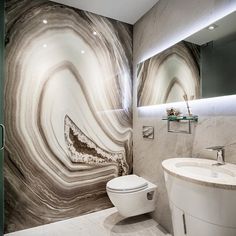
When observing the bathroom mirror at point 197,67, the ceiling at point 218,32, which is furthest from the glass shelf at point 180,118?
the ceiling at point 218,32

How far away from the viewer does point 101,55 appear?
2.29 metres

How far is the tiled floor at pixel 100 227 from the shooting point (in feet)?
5.96

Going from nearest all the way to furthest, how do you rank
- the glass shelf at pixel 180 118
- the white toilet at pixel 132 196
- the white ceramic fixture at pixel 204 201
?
the white ceramic fixture at pixel 204 201
the glass shelf at pixel 180 118
the white toilet at pixel 132 196

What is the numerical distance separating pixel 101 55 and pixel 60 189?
5.59ft

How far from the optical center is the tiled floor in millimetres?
1816

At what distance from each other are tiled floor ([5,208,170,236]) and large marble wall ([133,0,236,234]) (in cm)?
17

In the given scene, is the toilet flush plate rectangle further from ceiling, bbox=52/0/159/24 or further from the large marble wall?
ceiling, bbox=52/0/159/24

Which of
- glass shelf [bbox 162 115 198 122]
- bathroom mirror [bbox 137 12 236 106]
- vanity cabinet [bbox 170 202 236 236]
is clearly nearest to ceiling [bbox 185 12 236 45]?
bathroom mirror [bbox 137 12 236 106]

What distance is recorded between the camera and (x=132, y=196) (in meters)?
1.77

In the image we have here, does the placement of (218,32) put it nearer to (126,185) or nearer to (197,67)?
(197,67)

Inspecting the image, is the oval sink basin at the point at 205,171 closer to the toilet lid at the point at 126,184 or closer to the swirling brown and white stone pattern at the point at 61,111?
the toilet lid at the point at 126,184

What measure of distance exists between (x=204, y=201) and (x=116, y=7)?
2.17 metres

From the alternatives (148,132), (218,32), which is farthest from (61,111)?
(218,32)

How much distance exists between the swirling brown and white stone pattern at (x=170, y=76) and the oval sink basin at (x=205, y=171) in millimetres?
581
